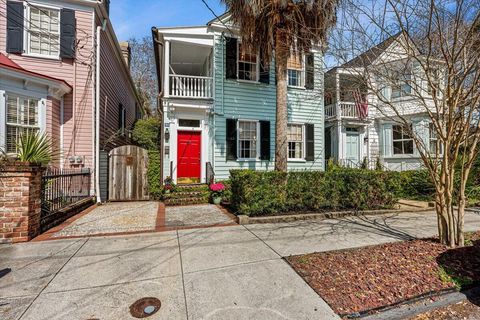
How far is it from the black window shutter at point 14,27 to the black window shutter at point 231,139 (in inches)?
293

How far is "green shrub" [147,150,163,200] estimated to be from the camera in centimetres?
924

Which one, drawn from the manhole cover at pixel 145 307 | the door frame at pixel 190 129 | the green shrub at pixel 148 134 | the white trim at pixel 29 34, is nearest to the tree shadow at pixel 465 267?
the manhole cover at pixel 145 307

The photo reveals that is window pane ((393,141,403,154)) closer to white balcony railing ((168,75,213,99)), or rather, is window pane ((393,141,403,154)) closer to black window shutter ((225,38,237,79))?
black window shutter ((225,38,237,79))

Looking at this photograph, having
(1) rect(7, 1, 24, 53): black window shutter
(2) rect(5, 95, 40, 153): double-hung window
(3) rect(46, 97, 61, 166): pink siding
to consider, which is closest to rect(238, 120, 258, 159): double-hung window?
(3) rect(46, 97, 61, 166): pink siding

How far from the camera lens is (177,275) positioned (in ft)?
10.9

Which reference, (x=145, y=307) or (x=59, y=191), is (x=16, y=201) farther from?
(x=145, y=307)

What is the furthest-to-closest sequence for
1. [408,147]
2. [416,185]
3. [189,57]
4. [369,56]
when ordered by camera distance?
[408,147]
[189,57]
[416,185]
[369,56]

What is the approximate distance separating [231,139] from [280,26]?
174 inches

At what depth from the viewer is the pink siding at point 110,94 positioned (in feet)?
32.6

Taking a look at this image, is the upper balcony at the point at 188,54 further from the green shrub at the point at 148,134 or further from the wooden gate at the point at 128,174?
→ the green shrub at the point at 148,134

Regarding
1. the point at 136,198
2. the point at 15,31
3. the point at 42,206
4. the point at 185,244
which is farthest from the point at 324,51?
the point at 15,31

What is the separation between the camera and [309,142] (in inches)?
441

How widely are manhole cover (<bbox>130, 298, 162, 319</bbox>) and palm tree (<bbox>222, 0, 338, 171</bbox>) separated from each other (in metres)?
5.60

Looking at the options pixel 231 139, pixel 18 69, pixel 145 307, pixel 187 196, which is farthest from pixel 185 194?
pixel 145 307
